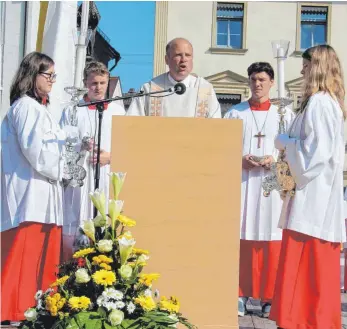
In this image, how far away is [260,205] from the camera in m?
6.46

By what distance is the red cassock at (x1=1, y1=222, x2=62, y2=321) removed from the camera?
507cm

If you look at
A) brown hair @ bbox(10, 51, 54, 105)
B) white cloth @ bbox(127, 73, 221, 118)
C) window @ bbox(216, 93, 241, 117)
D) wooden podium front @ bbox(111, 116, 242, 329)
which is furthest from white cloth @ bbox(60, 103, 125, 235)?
window @ bbox(216, 93, 241, 117)

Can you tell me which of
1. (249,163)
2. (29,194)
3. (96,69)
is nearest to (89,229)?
(29,194)

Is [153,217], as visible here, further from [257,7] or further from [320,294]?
[257,7]

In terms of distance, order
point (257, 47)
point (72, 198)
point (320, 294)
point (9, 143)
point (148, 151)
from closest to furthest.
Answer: point (148, 151)
point (320, 294)
point (9, 143)
point (72, 198)
point (257, 47)

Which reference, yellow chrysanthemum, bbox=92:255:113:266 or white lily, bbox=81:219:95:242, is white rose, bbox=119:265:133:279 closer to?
yellow chrysanthemum, bbox=92:255:113:266

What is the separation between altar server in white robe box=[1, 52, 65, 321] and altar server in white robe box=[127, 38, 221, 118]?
65 centimetres

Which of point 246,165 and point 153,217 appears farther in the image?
point 246,165

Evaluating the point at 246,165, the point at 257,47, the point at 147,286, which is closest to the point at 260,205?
the point at 246,165

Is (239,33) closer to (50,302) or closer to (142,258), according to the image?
(142,258)

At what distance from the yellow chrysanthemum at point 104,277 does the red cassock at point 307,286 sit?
148 centimetres

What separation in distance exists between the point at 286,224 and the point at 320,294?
1.60 feet

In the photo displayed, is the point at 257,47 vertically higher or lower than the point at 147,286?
higher

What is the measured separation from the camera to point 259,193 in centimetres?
646
